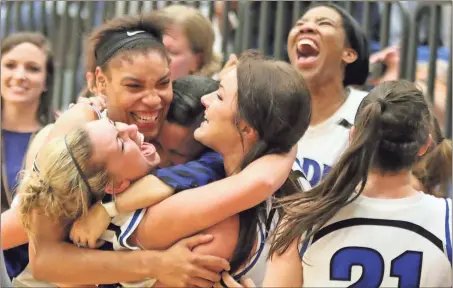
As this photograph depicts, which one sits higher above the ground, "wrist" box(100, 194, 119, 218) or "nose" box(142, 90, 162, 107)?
"nose" box(142, 90, 162, 107)

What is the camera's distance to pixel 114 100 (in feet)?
2.81

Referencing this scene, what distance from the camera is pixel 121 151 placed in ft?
2.68

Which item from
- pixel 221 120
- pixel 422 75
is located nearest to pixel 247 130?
pixel 221 120

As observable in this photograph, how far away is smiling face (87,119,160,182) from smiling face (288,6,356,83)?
0.66 ft

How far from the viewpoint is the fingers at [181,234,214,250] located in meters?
0.83

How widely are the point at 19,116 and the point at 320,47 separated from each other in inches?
16.0

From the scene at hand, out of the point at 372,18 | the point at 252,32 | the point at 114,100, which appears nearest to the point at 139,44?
the point at 114,100

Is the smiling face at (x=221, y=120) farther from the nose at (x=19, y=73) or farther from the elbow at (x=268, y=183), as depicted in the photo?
the nose at (x=19, y=73)

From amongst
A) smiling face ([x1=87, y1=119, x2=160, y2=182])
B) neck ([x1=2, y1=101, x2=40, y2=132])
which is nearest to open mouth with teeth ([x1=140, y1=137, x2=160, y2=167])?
smiling face ([x1=87, y1=119, x2=160, y2=182])

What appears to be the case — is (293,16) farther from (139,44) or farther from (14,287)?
(14,287)

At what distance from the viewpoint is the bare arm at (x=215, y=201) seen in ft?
2.67

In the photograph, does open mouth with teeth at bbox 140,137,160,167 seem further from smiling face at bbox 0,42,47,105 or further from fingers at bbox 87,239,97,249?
smiling face at bbox 0,42,47,105

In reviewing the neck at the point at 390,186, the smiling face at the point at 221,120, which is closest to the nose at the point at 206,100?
the smiling face at the point at 221,120

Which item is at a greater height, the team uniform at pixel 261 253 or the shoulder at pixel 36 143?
the shoulder at pixel 36 143
